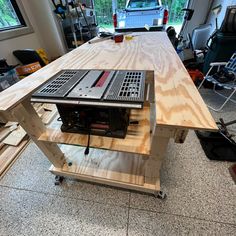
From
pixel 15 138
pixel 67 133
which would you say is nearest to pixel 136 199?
pixel 67 133

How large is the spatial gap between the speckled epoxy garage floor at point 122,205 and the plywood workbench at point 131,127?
16cm

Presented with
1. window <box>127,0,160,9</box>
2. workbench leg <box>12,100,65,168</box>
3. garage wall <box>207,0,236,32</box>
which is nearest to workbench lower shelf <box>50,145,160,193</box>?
workbench leg <box>12,100,65,168</box>

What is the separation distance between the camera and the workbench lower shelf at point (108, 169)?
0.94m

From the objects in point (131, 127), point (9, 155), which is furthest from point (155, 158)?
point (9, 155)

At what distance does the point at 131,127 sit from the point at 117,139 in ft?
0.41

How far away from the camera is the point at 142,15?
318 cm

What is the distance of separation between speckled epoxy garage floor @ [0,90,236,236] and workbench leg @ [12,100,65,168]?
0.31 meters

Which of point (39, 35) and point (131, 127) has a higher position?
point (39, 35)

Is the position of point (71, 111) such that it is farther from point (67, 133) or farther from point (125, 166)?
point (125, 166)

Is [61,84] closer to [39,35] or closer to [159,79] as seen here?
[159,79]

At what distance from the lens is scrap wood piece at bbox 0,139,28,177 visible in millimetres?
1271

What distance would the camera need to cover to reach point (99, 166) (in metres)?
1.04

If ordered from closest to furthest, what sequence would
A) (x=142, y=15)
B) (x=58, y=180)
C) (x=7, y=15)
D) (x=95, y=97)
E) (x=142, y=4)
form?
(x=95, y=97) < (x=58, y=180) < (x=7, y=15) < (x=142, y=15) < (x=142, y=4)

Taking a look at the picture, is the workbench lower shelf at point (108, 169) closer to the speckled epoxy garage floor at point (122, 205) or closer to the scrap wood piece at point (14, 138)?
the speckled epoxy garage floor at point (122, 205)
